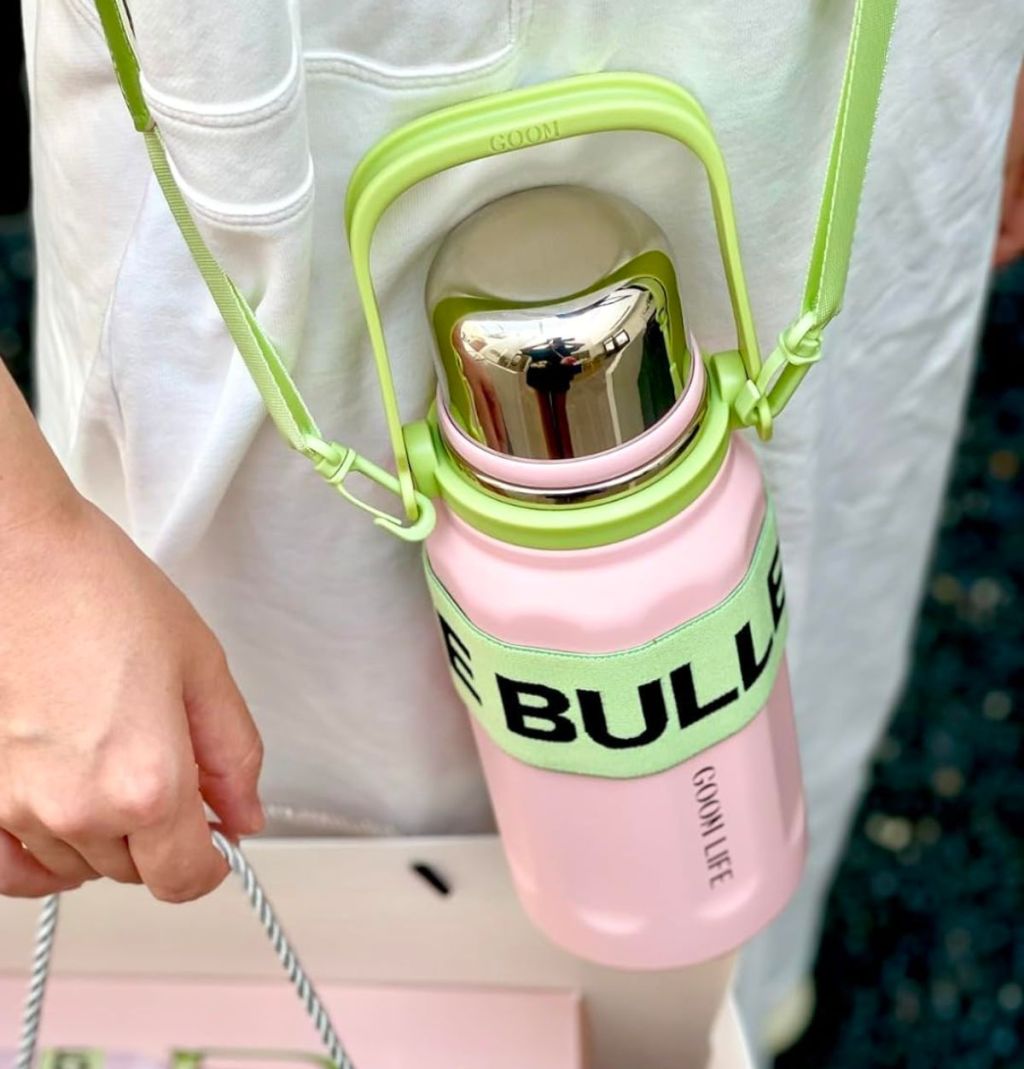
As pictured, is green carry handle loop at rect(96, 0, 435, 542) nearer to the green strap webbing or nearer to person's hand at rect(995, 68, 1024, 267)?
the green strap webbing

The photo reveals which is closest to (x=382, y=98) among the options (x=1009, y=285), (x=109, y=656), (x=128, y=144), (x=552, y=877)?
(x=128, y=144)

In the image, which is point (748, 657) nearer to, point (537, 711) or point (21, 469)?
point (537, 711)

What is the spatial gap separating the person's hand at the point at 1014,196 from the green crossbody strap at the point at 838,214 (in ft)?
0.56

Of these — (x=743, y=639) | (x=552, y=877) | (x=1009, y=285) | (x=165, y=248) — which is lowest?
(x=1009, y=285)

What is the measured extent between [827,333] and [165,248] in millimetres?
246

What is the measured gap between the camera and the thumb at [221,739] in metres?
0.45

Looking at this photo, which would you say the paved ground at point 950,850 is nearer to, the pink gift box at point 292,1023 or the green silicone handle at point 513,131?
the pink gift box at point 292,1023

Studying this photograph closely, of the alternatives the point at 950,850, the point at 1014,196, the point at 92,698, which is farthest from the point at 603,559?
the point at 950,850

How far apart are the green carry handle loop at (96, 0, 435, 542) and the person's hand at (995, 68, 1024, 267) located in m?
0.31

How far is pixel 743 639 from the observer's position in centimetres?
47

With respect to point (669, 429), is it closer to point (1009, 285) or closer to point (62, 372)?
point (62, 372)

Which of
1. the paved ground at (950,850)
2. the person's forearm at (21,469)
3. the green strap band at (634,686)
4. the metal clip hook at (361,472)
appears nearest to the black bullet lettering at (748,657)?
the green strap band at (634,686)

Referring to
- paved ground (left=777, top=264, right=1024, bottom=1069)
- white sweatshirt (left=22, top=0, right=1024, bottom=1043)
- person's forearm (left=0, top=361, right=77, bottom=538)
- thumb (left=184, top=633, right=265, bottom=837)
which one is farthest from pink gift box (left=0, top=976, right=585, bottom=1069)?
paved ground (left=777, top=264, right=1024, bottom=1069)

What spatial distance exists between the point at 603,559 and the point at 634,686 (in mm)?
46
